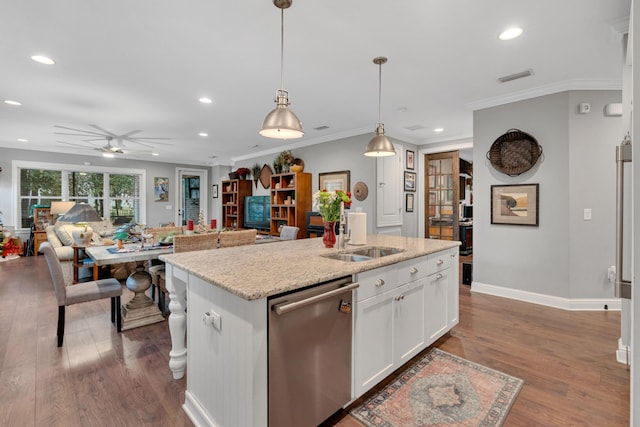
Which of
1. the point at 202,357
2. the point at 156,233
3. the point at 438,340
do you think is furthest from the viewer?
the point at 156,233

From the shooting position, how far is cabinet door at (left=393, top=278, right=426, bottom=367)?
2.05m

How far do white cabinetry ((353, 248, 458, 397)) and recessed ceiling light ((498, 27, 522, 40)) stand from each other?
6.21 ft

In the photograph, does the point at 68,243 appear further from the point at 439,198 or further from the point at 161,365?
the point at 439,198

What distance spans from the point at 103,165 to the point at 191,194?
260 centimetres

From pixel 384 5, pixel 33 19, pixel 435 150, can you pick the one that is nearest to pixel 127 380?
pixel 33 19

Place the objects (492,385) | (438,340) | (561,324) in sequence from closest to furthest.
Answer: (492,385) < (438,340) < (561,324)

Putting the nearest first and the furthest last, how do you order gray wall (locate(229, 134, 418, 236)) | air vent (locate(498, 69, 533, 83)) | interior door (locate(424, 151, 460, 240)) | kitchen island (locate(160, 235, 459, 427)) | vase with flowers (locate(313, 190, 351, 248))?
kitchen island (locate(160, 235, 459, 427)), vase with flowers (locate(313, 190, 351, 248)), air vent (locate(498, 69, 533, 83)), gray wall (locate(229, 134, 418, 236)), interior door (locate(424, 151, 460, 240))

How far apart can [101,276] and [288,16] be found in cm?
486

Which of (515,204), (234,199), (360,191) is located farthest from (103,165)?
(515,204)

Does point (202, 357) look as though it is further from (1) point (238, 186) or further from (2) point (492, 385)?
(1) point (238, 186)

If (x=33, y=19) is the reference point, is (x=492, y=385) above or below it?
below

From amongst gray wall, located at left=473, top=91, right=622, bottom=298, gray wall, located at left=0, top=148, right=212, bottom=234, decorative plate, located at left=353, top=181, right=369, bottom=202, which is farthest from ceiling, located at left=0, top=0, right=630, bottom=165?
gray wall, located at left=0, top=148, right=212, bottom=234

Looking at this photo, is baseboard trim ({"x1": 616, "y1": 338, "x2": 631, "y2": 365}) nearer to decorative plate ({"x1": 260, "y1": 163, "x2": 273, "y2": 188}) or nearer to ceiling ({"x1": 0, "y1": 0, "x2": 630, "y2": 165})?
ceiling ({"x1": 0, "y1": 0, "x2": 630, "y2": 165})

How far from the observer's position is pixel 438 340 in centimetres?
271
